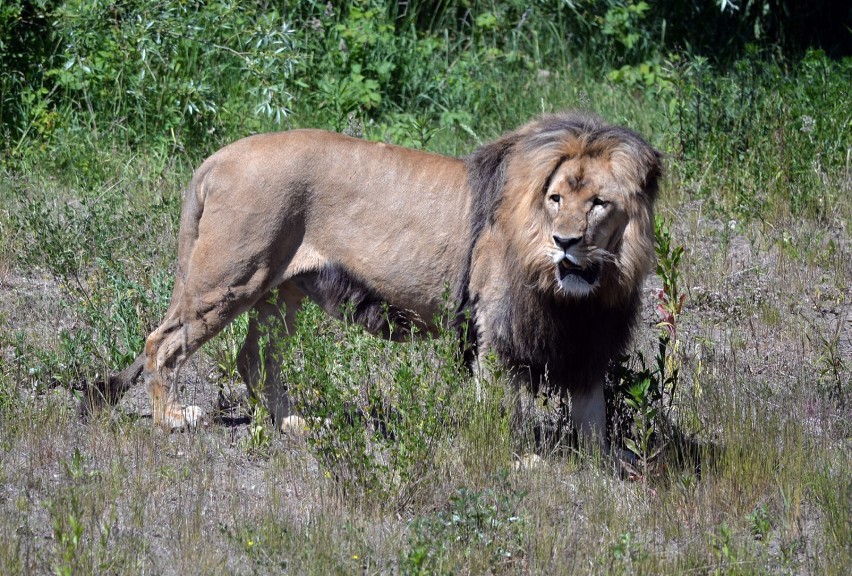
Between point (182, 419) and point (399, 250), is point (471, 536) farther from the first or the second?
point (182, 419)

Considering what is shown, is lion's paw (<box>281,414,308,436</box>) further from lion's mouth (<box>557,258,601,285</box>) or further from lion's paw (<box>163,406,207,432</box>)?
lion's mouth (<box>557,258,601,285</box>)

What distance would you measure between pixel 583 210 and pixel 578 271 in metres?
0.24

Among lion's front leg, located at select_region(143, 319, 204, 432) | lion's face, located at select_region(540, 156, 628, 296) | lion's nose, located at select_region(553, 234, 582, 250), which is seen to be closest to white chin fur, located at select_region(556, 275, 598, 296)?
lion's face, located at select_region(540, 156, 628, 296)

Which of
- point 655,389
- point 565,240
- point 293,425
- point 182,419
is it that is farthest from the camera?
point 293,425

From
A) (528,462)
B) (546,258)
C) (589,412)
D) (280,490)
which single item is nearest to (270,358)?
(280,490)

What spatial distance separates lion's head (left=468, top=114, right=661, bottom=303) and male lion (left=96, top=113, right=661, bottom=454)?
0.04ft

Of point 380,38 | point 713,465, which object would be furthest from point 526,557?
point 380,38

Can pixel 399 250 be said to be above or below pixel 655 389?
above

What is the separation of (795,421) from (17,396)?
11.4 ft

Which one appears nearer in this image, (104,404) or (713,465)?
(713,465)

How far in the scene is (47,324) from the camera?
633 centimetres

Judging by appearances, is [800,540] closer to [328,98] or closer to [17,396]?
[17,396]

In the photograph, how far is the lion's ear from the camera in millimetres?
4922

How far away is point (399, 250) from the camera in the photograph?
5.08 metres
